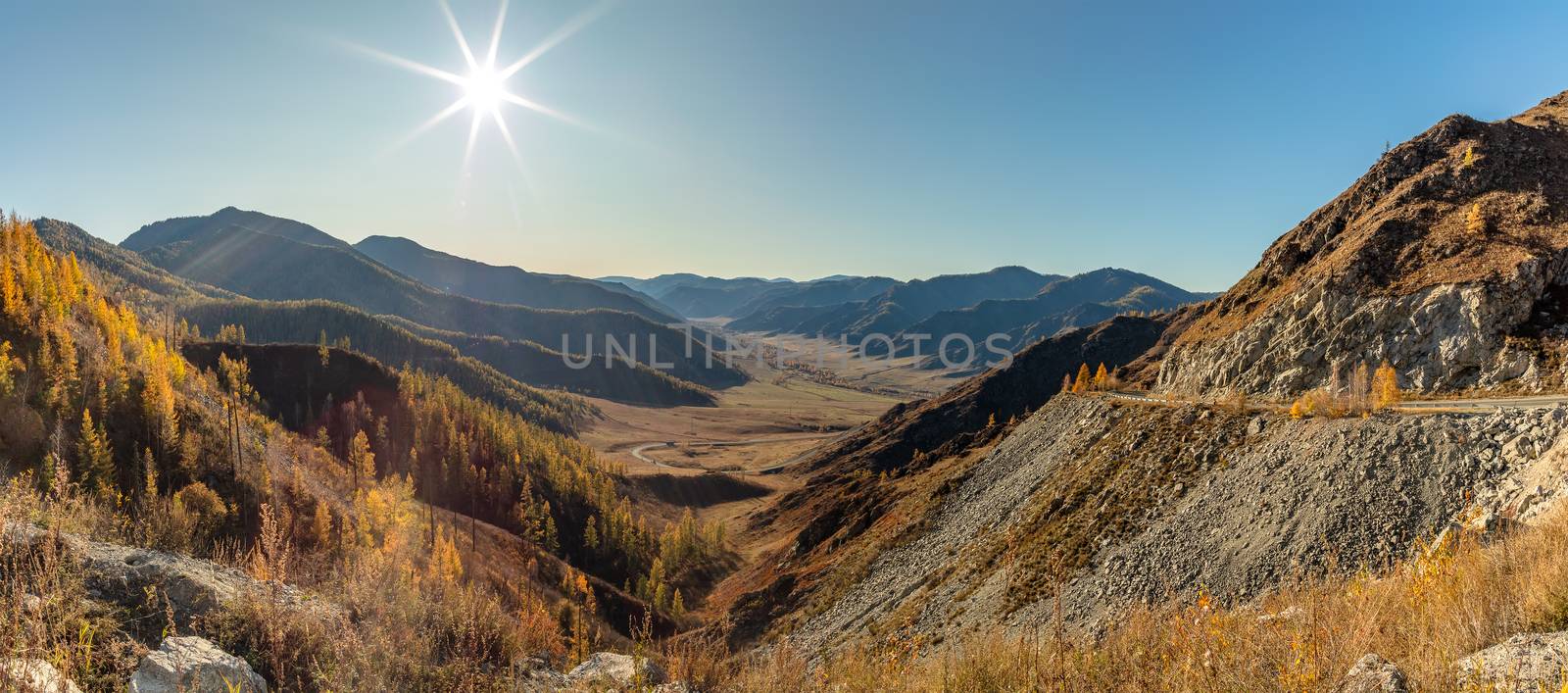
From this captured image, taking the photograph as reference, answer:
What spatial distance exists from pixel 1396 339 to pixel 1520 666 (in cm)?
3110

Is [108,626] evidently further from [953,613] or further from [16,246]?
[16,246]

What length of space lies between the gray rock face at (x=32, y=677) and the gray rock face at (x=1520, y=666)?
11630 millimetres

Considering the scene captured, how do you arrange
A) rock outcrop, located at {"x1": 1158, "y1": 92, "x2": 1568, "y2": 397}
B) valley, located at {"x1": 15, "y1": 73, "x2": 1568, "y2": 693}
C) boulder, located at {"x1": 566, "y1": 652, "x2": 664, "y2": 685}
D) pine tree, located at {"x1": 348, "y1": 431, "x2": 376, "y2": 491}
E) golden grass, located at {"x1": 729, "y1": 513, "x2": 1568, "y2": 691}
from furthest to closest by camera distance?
pine tree, located at {"x1": 348, "y1": 431, "x2": 376, "y2": 491}, rock outcrop, located at {"x1": 1158, "y1": 92, "x2": 1568, "y2": 397}, boulder, located at {"x1": 566, "y1": 652, "x2": 664, "y2": 685}, valley, located at {"x1": 15, "y1": 73, "x2": 1568, "y2": 693}, golden grass, located at {"x1": 729, "y1": 513, "x2": 1568, "y2": 691}

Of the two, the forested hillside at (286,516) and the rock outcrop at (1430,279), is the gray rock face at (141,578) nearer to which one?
the forested hillside at (286,516)

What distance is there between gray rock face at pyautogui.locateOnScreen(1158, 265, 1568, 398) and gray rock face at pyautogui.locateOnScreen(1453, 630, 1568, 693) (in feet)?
86.7

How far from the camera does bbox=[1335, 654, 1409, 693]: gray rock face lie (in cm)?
520

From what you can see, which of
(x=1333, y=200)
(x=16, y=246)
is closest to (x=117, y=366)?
(x=16, y=246)

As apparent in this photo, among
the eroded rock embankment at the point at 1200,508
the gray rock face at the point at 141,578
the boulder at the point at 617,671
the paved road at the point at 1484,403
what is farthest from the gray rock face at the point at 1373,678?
the paved road at the point at 1484,403

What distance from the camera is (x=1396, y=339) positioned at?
1068 inches

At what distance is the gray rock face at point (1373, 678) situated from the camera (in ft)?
17.0

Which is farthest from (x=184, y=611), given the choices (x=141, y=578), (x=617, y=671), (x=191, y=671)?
(x=617, y=671)

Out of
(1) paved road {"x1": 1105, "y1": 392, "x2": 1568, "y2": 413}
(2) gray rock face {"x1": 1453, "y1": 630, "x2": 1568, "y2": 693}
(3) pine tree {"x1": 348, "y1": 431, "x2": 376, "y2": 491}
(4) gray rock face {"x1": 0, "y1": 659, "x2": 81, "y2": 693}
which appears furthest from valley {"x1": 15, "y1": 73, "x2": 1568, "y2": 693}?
(3) pine tree {"x1": 348, "y1": 431, "x2": 376, "y2": 491}

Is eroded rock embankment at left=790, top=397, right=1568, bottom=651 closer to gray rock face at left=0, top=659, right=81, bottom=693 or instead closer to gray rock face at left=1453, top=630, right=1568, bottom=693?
gray rock face at left=1453, top=630, right=1568, bottom=693

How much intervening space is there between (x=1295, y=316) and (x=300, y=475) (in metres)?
63.1
